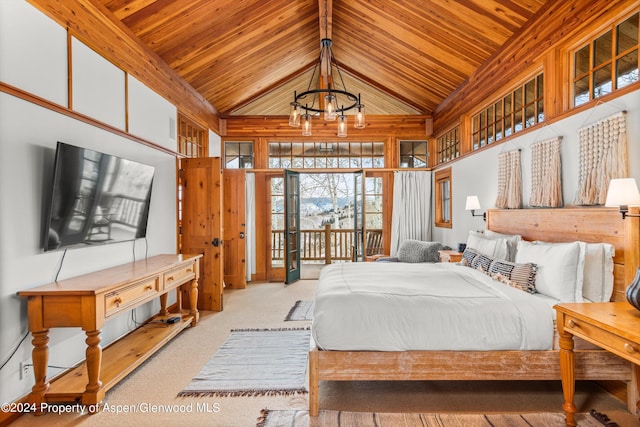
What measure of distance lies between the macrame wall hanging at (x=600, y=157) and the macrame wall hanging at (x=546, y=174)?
0.22m

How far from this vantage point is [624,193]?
2.04 m

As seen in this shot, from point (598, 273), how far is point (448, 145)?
3.91m

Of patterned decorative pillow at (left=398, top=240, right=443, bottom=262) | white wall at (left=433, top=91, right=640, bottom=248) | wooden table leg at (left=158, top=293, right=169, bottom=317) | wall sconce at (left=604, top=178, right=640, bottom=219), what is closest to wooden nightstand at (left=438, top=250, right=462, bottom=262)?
patterned decorative pillow at (left=398, top=240, right=443, bottom=262)

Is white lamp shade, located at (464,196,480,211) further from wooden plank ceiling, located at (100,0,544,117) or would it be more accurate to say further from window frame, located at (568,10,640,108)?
wooden plank ceiling, located at (100,0,544,117)

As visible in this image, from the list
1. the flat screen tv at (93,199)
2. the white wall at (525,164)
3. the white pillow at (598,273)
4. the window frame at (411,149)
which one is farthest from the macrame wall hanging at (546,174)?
the flat screen tv at (93,199)

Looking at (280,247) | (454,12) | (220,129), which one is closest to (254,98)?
(220,129)

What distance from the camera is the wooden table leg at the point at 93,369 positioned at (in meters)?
2.21

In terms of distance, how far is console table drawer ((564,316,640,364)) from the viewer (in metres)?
1.59

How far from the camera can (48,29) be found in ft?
7.86

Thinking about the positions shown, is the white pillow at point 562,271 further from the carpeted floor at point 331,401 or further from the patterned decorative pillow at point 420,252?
the patterned decorative pillow at point 420,252

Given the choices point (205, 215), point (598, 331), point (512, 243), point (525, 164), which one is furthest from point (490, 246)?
point (205, 215)

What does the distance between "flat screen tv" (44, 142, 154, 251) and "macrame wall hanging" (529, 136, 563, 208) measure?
3.82 meters

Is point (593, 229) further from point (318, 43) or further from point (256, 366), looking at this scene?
point (318, 43)

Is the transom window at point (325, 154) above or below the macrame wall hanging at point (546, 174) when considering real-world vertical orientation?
above
